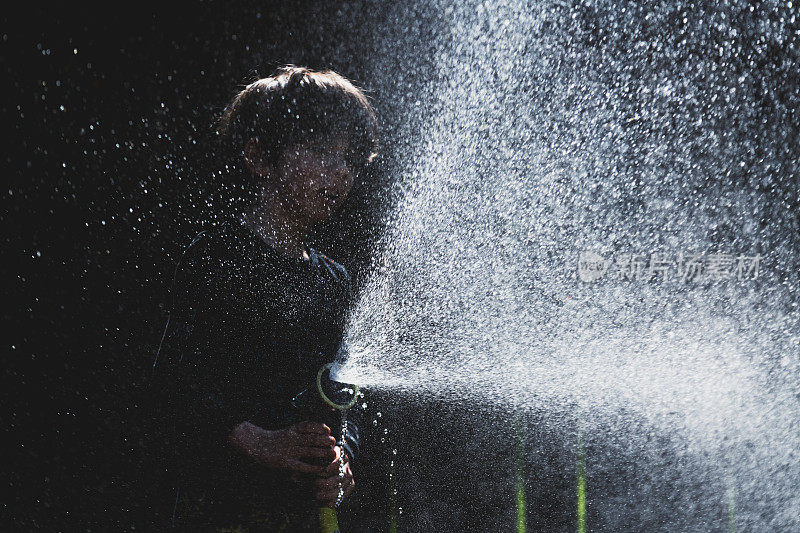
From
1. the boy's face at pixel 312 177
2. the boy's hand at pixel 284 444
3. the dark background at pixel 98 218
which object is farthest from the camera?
the dark background at pixel 98 218

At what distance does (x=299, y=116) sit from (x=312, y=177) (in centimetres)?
15

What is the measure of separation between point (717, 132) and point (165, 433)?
273 centimetres

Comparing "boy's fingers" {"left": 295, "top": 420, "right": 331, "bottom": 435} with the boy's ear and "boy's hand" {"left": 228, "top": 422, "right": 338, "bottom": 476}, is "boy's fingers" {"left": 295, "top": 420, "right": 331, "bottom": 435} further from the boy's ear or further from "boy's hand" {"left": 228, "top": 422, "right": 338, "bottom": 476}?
the boy's ear

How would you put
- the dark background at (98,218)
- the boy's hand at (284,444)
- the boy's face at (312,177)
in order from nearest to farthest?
the boy's hand at (284,444) < the boy's face at (312,177) < the dark background at (98,218)

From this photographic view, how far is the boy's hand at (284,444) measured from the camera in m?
0.94

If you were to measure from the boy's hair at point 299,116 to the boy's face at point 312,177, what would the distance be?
0.8 inches

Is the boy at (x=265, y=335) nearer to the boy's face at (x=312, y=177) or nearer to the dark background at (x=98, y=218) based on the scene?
the boy's face at (x=312, y=177)

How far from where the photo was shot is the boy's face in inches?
45.1

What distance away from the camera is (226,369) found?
98 cm

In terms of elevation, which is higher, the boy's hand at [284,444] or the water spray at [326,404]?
the water spray at [326,404]

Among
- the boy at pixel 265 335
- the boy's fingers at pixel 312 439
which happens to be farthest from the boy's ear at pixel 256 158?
the boy's fingers at pixel 312 439

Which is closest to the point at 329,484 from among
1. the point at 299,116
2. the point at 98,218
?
the point at 299,116

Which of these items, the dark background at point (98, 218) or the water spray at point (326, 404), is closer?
the water spray at point (326, 404)

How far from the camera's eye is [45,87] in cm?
166
